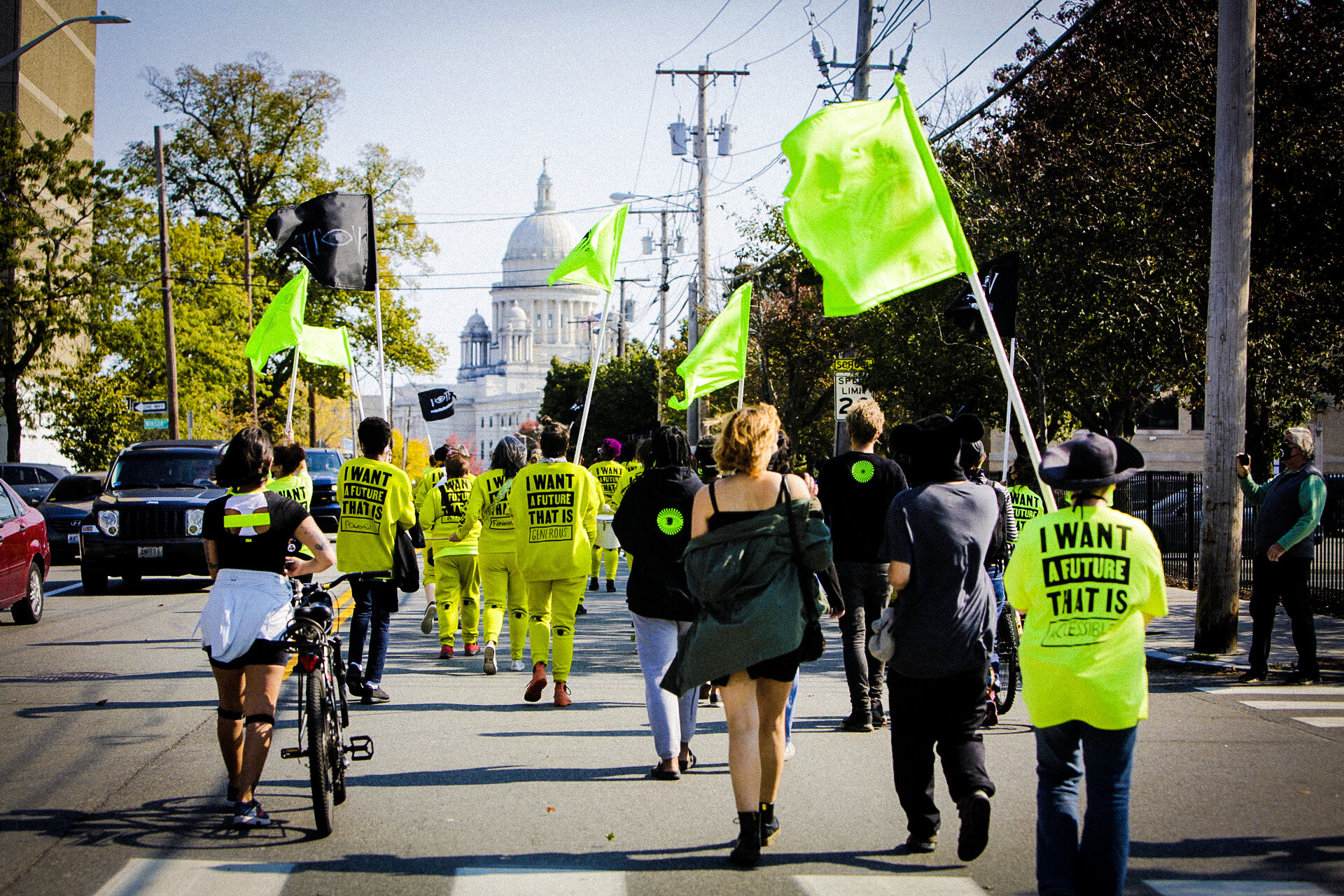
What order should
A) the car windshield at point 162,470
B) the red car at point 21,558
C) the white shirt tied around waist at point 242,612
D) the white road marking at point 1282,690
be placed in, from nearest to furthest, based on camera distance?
the white shirt tied around waist at point 242,612 < the white road marking at point 1282,690 < the red car at point 21,558 < the car windshield at point 162,470

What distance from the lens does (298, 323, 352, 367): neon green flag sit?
13547 millimetres

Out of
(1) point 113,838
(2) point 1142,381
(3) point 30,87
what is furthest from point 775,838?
(3) point 30,87

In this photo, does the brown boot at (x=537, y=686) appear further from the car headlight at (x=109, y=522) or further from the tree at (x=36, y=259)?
the tree at (x=36, y=259)

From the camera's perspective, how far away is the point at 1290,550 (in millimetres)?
9117

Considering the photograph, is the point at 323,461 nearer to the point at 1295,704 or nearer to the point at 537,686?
the point at 537,686

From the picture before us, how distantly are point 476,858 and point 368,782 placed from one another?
Result: 1.45 meters

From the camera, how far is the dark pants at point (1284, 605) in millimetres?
9117

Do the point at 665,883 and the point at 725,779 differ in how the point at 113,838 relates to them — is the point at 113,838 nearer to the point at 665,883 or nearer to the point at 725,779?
the point at 665,883

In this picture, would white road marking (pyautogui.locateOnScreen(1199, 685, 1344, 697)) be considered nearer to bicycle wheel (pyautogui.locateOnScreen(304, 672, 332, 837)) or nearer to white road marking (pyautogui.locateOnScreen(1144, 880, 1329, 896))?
white road marking (pyautogui.locateOnScreen(1144, 880, 1329, 896))

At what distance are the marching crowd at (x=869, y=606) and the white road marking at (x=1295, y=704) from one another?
2.21 metres

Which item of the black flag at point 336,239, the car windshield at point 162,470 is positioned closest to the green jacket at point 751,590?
the black flag at point 336,239

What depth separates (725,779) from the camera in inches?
251

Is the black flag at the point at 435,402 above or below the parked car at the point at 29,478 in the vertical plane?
above

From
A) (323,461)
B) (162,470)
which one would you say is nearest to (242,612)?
(162,470)
